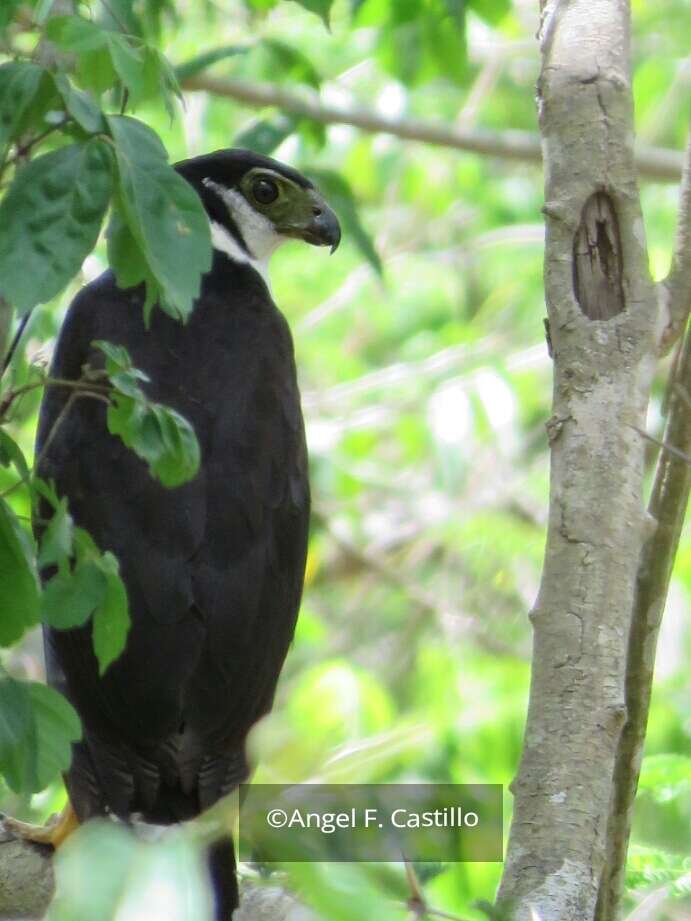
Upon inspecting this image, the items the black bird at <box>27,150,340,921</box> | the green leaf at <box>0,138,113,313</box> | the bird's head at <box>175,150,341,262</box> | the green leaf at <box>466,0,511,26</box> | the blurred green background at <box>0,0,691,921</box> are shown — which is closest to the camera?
the green leaf at <box>0,138,113,313</box>

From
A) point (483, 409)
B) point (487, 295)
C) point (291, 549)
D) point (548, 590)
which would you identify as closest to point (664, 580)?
point (548, 590)

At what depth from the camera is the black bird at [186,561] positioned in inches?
123

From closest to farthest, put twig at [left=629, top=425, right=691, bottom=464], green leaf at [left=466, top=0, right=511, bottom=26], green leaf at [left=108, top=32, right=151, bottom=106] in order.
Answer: green leaf at [left=108, top=32, right=151, bottom=106] < twig at [left=629, top=425, right=691, bottom=464] < green leaf at [left=466, top=0, right=511, bottom=26]

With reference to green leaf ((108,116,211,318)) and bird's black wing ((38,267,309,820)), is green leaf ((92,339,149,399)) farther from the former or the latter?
bird's black wing ((38,267,309,820))

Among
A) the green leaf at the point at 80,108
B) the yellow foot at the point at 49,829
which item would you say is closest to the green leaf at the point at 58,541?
the green leaf at the point at 80,108

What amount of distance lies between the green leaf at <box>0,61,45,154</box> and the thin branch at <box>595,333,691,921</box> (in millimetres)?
1294

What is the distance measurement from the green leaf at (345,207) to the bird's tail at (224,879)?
1849 mm

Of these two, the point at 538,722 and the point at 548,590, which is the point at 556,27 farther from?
the point at 538,722

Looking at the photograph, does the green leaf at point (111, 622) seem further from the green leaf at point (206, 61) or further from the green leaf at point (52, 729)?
the green leaf at point (206, 61)

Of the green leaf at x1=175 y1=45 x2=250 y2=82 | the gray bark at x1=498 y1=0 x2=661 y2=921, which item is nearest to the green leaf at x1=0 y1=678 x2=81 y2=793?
the gray bark at x1=498 y1=0 x2=661 y2=921

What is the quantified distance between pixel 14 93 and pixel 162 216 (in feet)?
0.85

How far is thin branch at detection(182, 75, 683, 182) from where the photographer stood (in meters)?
5.00

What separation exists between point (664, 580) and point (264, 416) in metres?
1.13

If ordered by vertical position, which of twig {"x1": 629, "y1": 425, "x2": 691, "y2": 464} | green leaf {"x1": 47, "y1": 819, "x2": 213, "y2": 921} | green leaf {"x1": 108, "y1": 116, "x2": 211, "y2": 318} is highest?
twig {"x1": 629, "y1": 425, "x2": 691, "y2": 464}
